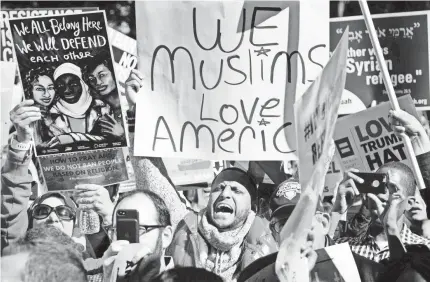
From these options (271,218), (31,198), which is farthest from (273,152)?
(31,198)

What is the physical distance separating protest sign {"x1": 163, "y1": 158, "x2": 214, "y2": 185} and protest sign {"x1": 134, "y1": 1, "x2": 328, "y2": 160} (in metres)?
0.05

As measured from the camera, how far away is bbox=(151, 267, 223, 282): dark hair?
4508 millimetres

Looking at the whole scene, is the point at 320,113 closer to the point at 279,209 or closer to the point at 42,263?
the point at 279,209

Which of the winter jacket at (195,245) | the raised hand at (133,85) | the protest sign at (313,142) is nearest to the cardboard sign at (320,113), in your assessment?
the protest sign at (313,142)

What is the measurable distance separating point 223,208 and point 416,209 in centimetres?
99

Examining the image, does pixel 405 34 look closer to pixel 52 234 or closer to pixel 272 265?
pixel 272 265

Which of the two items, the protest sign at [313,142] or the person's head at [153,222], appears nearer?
the protest sign at [313,142]

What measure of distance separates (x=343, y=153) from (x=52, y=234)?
155 cm

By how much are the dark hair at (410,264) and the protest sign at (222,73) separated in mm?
790

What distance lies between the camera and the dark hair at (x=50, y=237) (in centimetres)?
454

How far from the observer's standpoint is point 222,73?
4.47m

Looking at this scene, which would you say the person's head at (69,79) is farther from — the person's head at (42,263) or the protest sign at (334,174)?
the protest sign at (334,174)

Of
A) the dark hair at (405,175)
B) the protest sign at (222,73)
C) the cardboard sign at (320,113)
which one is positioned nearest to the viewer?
the cardboard sign at (320,113)

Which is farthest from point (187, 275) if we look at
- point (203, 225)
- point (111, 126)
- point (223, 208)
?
point (111, 126)
